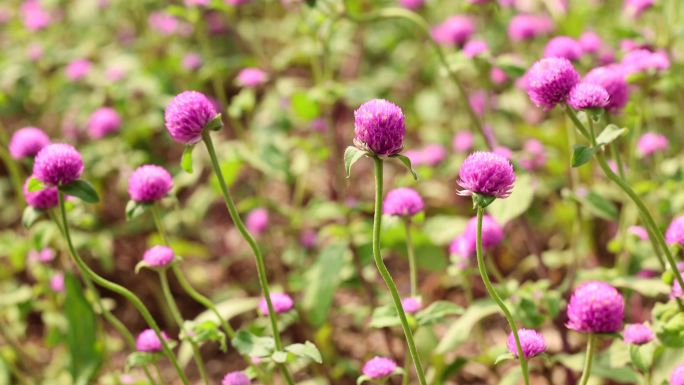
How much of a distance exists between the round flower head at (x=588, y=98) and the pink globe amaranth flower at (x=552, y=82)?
0.03 meters

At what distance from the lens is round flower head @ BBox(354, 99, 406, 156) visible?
4.71 ft

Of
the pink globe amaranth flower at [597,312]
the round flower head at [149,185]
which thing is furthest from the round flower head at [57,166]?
the pink globe amaranth flower at [597,312]

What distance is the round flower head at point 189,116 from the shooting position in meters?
1.60

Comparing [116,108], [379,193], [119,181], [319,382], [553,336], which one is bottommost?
[553,336]

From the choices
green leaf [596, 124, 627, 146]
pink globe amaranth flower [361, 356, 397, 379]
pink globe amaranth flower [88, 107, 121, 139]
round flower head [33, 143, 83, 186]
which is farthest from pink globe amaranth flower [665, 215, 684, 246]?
pink globe amaranth flower [88, 107, 121, 139]

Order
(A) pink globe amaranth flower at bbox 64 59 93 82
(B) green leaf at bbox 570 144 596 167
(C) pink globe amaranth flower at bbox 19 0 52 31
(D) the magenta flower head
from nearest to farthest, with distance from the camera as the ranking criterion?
(B) green leaf at bbox 570 144 596 167
(D) the magenta flower head
(A) pink globe amaranth flower at bbox 64 59 93 82
(C) pink globe amaranth flower at bbox 19 0 52 31

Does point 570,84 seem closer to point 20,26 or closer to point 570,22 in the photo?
point 570,22

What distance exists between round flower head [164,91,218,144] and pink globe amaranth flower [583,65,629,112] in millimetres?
1092

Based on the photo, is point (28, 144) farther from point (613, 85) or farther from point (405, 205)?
point (613, 85)

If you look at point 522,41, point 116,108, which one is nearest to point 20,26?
point 116,108

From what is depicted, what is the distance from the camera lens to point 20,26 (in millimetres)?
4957

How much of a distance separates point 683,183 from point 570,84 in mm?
1226

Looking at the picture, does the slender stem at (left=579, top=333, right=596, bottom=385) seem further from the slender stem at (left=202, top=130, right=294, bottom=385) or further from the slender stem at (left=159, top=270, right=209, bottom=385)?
the slender stem at (left=159, top=270, right=209, bottom=385)

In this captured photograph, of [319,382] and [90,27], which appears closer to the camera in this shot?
[319,382]
